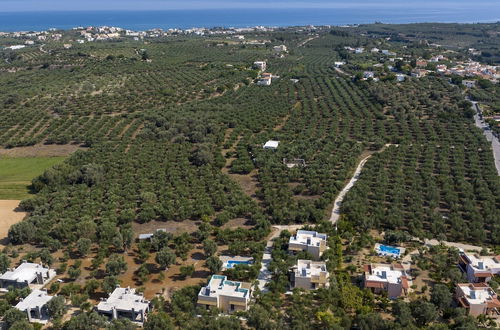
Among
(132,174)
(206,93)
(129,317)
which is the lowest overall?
(129,317)

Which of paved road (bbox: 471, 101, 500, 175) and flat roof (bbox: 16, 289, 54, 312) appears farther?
paved road (bbox: 471, 101, 500, 175)

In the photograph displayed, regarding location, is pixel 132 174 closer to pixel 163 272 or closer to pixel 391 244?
pixel 163 272

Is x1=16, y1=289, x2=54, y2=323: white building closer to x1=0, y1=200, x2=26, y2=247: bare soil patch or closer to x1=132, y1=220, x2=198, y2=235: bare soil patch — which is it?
x1=0, y1=200, x2=26, y2=247: bare soil patch

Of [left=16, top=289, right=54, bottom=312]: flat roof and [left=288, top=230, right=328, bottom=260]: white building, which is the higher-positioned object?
[left=288, top=230, right=328, bottom=260]: white building

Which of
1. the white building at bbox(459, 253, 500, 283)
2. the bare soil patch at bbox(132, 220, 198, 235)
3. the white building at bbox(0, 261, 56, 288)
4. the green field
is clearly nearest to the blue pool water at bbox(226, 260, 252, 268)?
the bare soil patch at bbox(132, 220, 198, 235)

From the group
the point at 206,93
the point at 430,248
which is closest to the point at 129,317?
the point at 430,248
